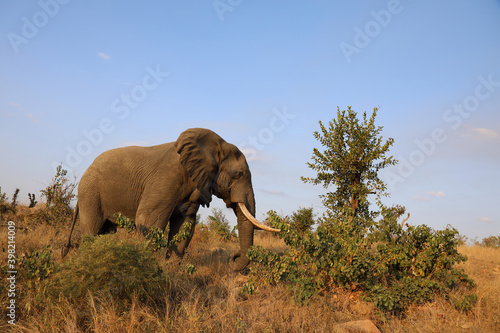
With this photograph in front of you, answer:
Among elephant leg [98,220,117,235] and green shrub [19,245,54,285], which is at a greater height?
elephant leg [98,220,117,235]

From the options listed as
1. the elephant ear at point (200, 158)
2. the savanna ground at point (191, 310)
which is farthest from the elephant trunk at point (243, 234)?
the savanna ground at point (191, 310)

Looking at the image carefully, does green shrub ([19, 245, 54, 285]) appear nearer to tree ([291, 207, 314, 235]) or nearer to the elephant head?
the elephant head

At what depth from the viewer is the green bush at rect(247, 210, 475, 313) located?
6191 millimetres

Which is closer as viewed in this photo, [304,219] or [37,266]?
[37,266]

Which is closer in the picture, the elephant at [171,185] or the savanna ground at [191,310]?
the savanna ground at [191,310]

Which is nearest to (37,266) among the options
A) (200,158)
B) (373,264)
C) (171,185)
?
(171,185)

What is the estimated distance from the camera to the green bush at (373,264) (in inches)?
244

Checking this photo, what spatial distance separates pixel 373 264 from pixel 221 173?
174 inches

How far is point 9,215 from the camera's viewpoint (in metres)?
16.5

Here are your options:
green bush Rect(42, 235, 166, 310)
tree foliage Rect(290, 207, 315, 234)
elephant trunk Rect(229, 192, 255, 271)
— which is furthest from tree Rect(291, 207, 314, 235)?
green bush Rect(42, 235, 166, 310)

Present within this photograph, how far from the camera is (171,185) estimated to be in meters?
8.76

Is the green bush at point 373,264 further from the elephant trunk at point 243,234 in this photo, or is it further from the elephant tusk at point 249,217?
the elephant tusk at point 249,217

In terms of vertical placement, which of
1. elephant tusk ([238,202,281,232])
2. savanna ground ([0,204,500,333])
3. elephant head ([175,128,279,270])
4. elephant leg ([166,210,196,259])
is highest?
elephant head ([175,128,279,270])

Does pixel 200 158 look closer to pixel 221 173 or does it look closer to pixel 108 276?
pixel 221 173
